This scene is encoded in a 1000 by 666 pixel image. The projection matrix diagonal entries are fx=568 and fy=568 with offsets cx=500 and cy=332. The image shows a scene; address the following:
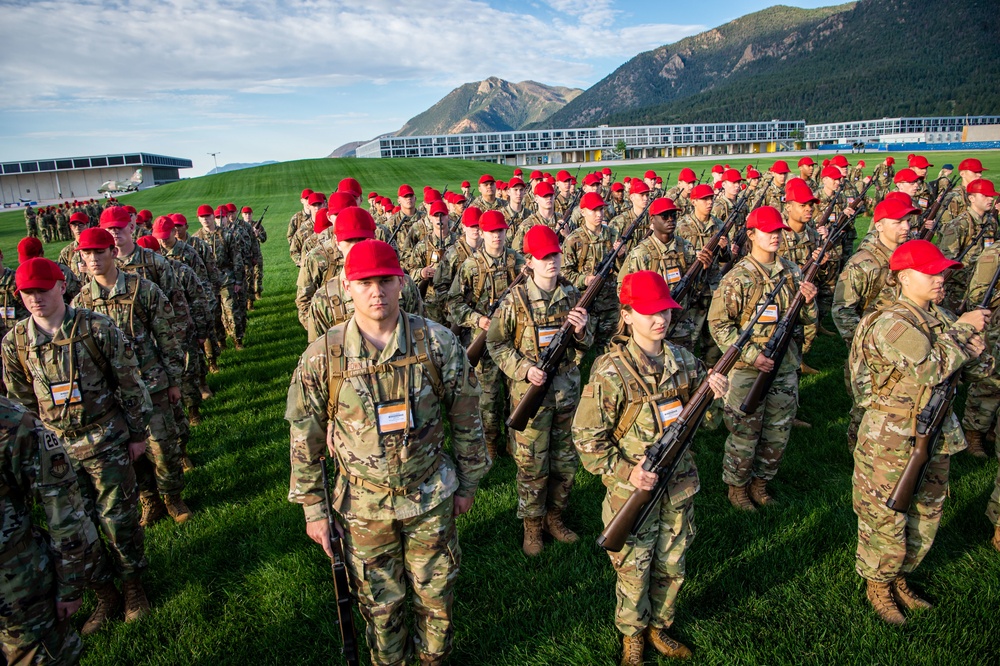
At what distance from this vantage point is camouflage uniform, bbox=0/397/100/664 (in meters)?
3.06

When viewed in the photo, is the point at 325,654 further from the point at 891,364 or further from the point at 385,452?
the point at 891,364

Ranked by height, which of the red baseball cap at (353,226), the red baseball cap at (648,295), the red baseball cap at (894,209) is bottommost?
the red baseball cap at (648,295)

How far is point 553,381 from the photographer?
16.8ft

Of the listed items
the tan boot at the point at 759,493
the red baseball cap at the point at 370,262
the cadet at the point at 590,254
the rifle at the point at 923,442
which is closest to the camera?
the red baseball cap at the point at 370,262

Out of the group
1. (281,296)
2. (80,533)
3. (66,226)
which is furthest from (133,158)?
(80,533)

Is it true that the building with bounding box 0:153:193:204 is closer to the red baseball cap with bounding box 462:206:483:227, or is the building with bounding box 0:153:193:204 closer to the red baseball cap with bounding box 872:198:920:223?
the red baseball cap with bounding box 462:206:483:227

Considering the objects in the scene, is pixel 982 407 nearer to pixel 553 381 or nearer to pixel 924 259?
pixel 924 259

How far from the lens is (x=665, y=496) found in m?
3.73

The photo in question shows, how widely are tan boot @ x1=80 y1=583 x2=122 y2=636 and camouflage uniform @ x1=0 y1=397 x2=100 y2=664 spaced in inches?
45.9

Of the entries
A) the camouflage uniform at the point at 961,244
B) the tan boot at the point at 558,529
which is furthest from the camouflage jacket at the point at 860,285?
the camouflage uniform at the point at 961,244

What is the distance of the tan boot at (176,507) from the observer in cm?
578

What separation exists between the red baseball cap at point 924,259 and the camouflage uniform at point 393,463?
126 inches

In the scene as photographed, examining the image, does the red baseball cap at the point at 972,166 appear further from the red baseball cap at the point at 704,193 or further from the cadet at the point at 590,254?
the cadet at the point at 590,254

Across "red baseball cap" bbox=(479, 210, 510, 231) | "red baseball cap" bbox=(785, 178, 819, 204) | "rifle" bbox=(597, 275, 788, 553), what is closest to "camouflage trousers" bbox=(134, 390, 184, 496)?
"red baseball cap" bbox=(479, 210, 510, 231)
